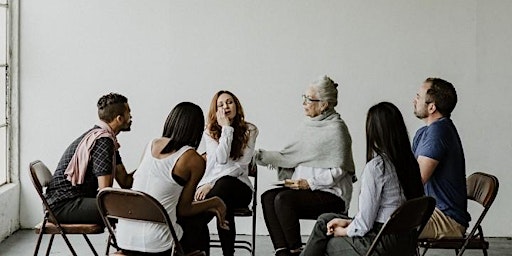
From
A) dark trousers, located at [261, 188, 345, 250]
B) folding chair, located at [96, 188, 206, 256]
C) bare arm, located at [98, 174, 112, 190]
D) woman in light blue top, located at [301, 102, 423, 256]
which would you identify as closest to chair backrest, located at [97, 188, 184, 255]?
folding chair, located at [96, 188, 206, 256]

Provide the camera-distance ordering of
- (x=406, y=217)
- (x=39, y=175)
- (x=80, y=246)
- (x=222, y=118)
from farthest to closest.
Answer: (x=80, y=246) < (x=222, y=118) < (x=39, y=175) < (x=406, y=217)

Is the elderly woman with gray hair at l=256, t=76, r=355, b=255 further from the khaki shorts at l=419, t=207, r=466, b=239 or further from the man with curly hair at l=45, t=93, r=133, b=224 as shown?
the man with curly hair at l=45, t=93, r=133, b=224

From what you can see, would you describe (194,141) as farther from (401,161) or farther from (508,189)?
(508,189)

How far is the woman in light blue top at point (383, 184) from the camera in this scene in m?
4.69

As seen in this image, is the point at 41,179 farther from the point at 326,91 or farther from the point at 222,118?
the point at 326,91

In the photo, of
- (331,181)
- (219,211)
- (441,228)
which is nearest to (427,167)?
(441,228)

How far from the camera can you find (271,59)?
303 inches

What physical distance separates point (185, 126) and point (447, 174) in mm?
1553

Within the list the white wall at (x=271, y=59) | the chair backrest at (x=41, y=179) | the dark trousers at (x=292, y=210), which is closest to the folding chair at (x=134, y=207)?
the chair backrest at (x=41, y=179)

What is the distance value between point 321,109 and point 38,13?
111 inches

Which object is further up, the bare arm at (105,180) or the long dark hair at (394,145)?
the long dark hair at (394,145)

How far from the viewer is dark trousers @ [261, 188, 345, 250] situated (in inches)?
232

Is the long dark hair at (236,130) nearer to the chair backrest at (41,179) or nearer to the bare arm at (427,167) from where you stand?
the chair backrest at (41,179)

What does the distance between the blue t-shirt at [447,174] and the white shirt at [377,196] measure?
2.57 ft
